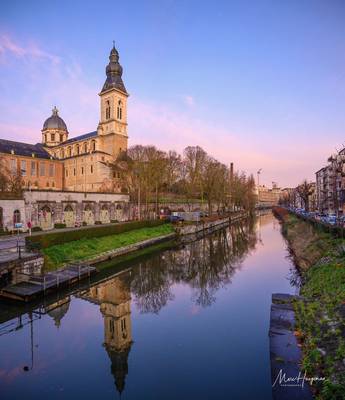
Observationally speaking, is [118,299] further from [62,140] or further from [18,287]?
[62,140]

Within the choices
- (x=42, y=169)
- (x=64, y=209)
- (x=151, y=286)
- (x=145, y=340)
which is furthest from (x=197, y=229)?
(x=42, y=169)

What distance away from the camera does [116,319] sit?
533 inches

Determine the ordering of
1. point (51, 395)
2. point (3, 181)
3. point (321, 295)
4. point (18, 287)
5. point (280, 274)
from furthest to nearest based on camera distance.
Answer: point (3, 181)
point (280, 274)
point (18, 287)
point (321, 295)
point (51, 395)

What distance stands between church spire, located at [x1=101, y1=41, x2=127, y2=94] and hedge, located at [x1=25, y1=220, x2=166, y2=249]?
4777 centimetres

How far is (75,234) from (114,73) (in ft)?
198

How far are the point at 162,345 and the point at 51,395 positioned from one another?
425cm

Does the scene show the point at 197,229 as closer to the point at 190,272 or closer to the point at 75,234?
the point at 190,272

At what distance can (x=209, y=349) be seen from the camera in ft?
34.6

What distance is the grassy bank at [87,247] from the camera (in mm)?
21081

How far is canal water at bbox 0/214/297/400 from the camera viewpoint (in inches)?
332

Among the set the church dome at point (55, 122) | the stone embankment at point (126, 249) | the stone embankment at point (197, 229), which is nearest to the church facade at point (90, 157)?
the church dome at point (55, 122)

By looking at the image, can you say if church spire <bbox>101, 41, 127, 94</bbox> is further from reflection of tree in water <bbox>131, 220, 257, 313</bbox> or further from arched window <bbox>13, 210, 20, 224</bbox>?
reflection of tree in water <bbox>131, 220, 257, 313</bbox>

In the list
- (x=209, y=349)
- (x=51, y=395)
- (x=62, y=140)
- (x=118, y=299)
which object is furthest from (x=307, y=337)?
(x=62, y=140)

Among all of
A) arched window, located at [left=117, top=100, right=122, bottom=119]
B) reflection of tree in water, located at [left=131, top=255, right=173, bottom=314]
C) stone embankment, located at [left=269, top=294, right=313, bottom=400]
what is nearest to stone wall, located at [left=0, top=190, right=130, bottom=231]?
reflection of tree in water, located at [left=131, top=255, right=173, bottom=314]
